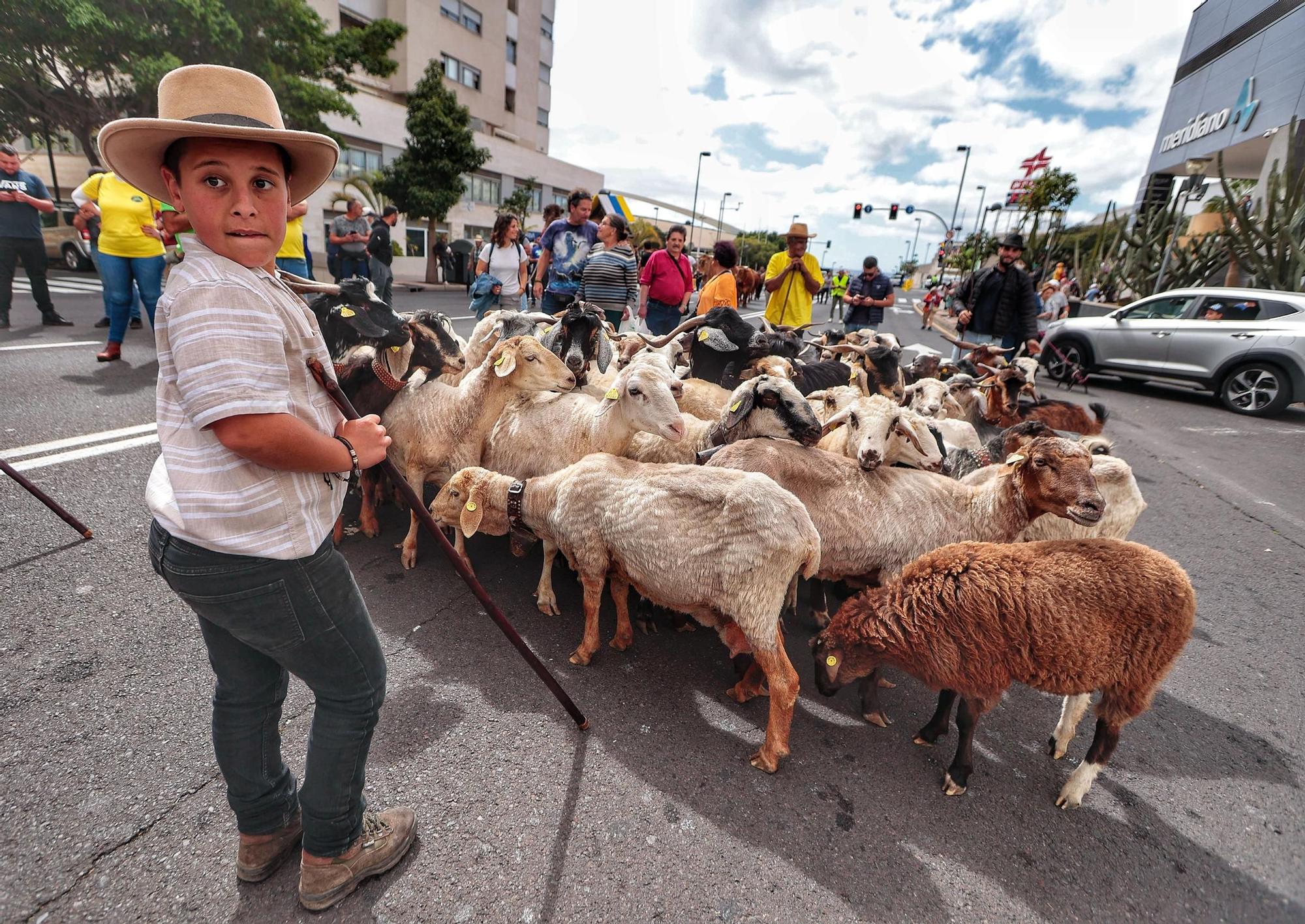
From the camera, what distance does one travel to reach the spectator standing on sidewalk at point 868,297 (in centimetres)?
930

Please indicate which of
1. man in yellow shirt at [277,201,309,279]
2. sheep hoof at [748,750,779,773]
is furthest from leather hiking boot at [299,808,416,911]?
man in yellow shirt at [277,201,309,279]

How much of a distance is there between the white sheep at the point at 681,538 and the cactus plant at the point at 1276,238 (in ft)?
59.9

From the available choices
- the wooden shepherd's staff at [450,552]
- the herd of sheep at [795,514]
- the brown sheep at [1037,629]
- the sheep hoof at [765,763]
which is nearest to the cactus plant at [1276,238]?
the herd of sheep at [795,514]

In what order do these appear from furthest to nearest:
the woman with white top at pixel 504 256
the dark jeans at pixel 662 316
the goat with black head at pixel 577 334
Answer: the woman with white top at pixel 504 256
the dark jeans at pixel 662 316
the goat with black head at pixel 577 334

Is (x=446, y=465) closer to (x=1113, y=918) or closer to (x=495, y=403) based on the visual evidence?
(x=495, y=403)

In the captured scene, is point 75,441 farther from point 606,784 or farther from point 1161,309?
point 1161,309

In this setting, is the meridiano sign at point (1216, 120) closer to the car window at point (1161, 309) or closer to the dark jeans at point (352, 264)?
the car window at point (1161, 309)

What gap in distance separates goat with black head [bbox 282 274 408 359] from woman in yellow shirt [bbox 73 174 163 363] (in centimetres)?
424

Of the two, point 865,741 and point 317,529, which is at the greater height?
point 317,529

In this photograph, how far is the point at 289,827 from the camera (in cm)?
189

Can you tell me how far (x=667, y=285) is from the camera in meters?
7.34

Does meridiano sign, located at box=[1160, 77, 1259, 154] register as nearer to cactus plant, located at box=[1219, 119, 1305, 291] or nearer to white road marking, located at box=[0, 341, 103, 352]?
cactus plant, located at box=[1219, 119, 1305, 291]

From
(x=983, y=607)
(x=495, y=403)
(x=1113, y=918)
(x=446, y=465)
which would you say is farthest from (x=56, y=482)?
(x=1113, y=918)

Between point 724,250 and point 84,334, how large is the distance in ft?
29.8
